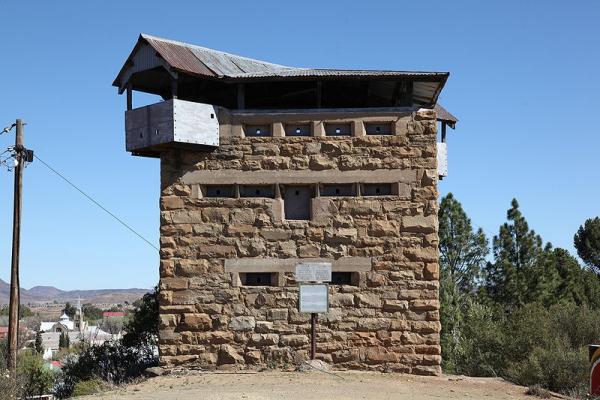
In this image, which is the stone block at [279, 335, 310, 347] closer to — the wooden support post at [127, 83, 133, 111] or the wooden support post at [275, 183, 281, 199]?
the wooden support post at [275, 183, 281, 199]

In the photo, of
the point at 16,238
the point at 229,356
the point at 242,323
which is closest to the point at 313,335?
the point at 242,323

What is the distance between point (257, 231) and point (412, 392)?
439 centimetres

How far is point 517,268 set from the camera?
33.8 meters

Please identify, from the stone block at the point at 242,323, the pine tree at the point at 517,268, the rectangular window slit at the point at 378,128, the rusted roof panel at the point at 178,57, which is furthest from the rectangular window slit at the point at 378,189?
the pine tree at the point at 517,268

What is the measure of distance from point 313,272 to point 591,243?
37.6 metres

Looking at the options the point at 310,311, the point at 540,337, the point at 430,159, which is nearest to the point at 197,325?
the point at 310,311

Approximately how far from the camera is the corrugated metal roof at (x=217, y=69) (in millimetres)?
15664

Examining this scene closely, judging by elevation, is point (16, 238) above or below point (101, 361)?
above

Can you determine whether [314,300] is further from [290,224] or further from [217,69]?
[217,69]

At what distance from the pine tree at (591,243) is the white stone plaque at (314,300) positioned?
37.6m

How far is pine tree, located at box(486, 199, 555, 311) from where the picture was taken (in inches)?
1254

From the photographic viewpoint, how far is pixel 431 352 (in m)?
15.3

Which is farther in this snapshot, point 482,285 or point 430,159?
point 482,285

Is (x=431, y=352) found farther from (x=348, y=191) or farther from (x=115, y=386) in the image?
(x=115, y=386)
